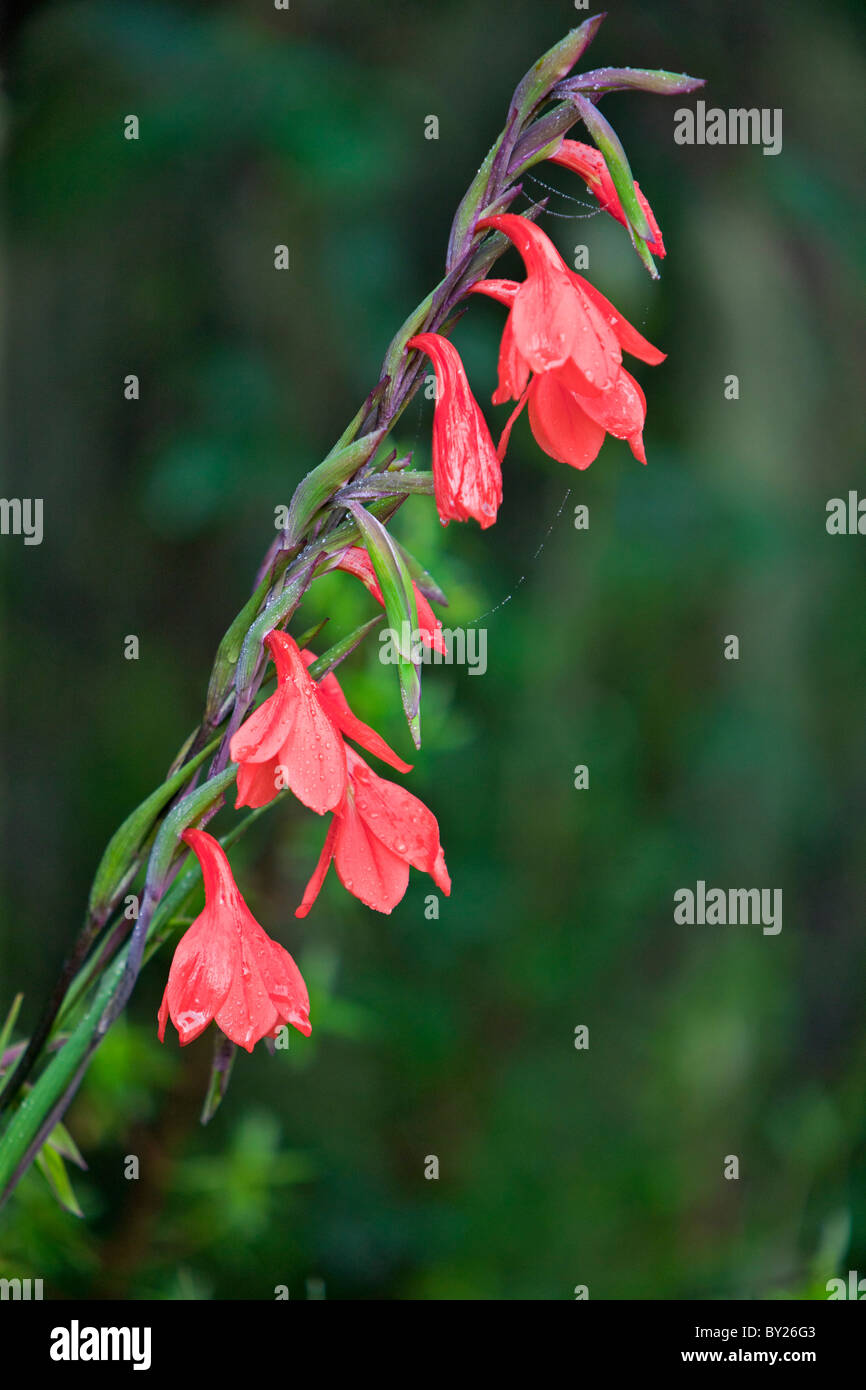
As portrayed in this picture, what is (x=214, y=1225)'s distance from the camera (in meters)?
0.99

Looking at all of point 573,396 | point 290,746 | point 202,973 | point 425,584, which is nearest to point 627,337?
point 573,396

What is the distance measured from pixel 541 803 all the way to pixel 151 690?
58 cm

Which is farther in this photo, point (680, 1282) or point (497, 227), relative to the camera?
point (680, 1282)

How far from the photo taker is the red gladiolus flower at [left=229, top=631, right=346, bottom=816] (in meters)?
0.48

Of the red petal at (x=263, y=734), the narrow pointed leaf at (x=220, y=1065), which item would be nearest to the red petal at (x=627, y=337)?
the red petal at (x=263, y=734)

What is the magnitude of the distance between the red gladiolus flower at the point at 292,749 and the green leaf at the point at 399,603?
0.04m

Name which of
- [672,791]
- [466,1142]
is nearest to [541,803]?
[672,791]

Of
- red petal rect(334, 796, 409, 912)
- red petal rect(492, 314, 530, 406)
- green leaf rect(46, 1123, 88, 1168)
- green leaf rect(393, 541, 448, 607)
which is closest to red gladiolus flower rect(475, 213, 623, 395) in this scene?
red petal rect(492, 314, 530, 406)

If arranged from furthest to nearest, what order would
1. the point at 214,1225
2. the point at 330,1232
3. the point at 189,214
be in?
the point at 189,214
the point at 330,1232
the point at 214,1225

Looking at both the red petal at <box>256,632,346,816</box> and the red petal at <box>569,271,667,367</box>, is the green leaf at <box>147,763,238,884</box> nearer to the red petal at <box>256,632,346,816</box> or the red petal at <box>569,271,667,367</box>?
the red petal at <box>256,632,346,816</box>

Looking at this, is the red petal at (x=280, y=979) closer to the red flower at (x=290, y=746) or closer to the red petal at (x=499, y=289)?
the red flower at (x=290, y=746)

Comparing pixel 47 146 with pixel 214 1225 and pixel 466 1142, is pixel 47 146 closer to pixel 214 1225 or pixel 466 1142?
pixel 214 1225

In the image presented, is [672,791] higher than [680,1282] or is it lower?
higher

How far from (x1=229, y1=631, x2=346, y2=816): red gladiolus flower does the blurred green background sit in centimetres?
68
